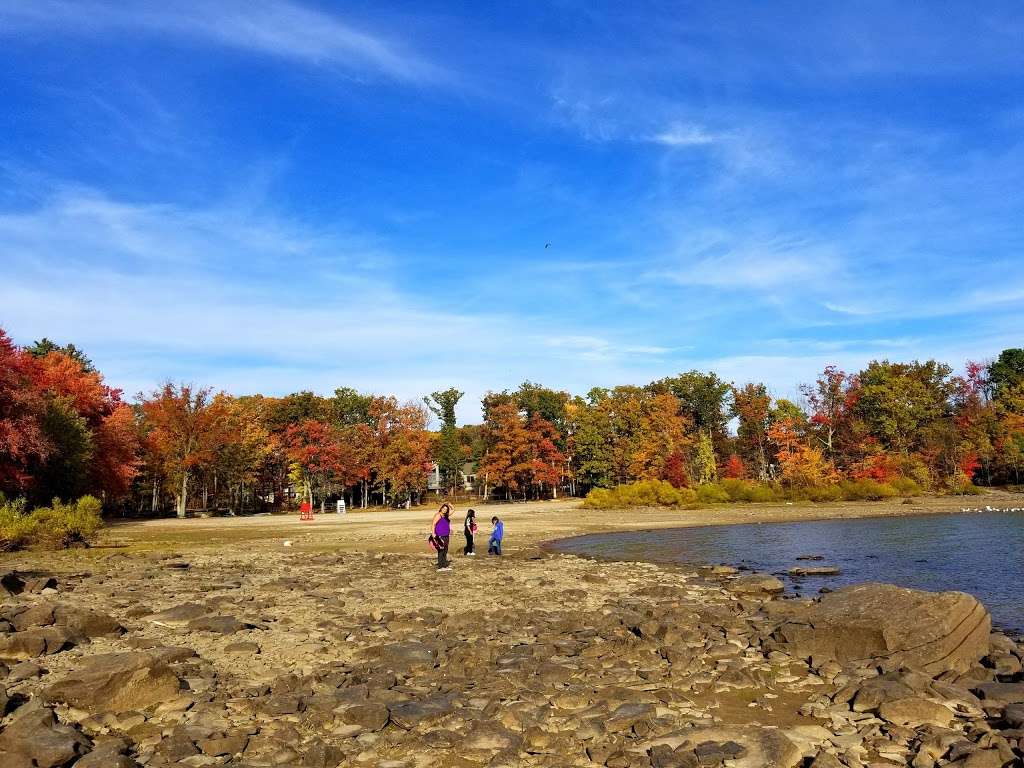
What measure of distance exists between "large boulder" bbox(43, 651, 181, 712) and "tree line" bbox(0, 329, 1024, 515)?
4901 centimetres

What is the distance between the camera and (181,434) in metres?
63.3

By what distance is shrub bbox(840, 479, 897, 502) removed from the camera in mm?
62438

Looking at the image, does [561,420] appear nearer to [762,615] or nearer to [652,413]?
[652,413]

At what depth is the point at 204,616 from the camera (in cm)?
1316

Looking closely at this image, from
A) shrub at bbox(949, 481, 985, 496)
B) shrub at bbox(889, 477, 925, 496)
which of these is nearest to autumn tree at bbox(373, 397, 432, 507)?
shrub at bbox(889, 477, 925, 496)

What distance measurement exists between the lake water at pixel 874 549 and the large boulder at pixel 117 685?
1577 cm

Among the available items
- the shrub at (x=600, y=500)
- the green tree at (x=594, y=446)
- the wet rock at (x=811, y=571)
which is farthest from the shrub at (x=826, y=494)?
the wet rock at (x=811, y=571)

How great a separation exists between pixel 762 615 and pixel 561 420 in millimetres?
72373

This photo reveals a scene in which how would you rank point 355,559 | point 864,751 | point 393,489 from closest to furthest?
point 864,751, point 355,559, point 393,489

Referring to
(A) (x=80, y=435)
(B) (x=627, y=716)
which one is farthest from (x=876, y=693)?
(A) (x=80, y=435)

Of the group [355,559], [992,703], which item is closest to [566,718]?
[992,703]

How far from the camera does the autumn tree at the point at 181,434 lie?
205 feet

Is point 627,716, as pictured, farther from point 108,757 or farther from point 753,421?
point 753,421

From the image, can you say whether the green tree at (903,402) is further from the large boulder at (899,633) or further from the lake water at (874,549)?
the large boulder at (899,633)
